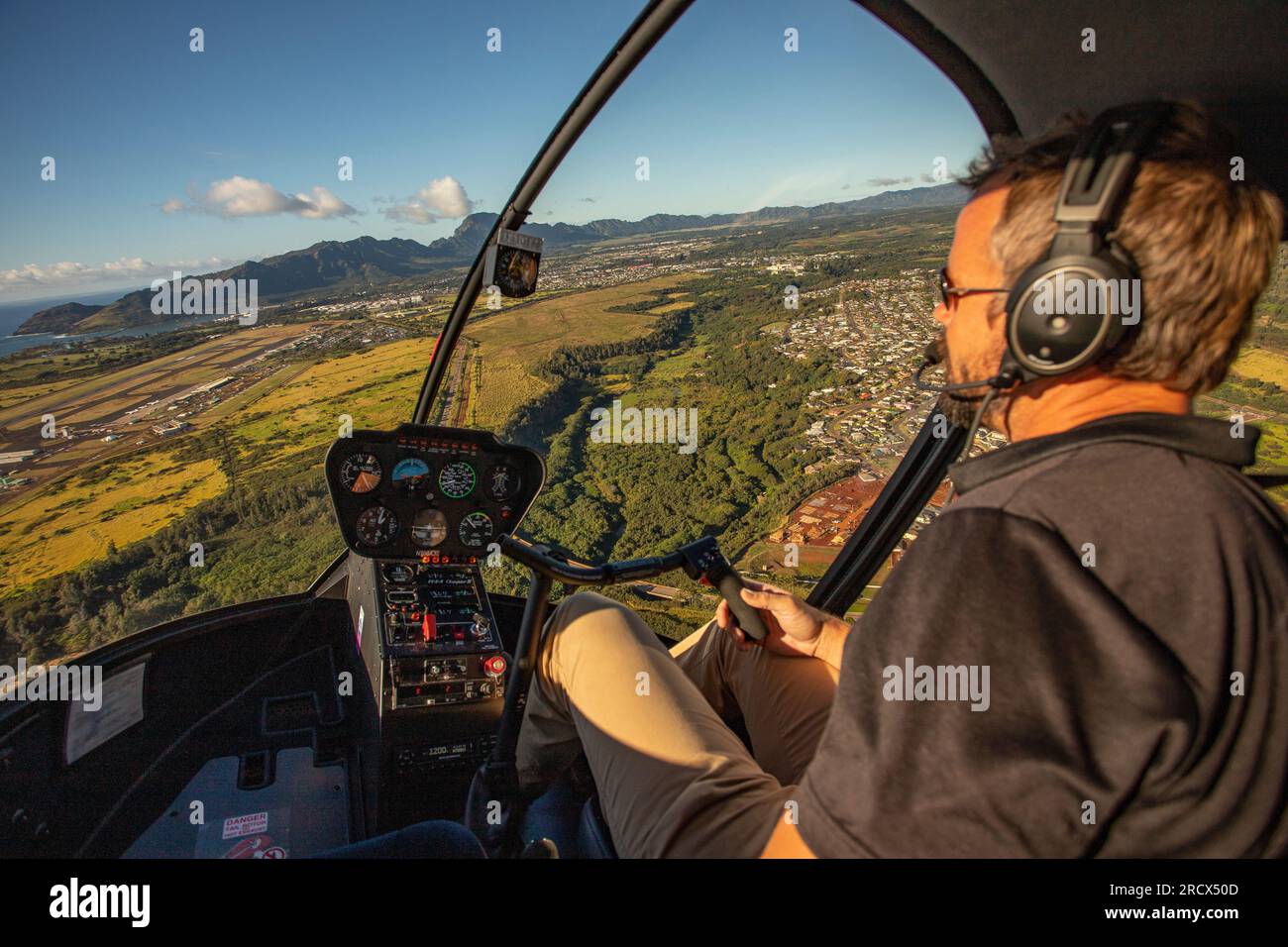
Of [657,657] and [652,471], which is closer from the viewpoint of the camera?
[657,657]

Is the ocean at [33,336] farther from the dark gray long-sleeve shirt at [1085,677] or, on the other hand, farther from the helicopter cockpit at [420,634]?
the dark gray long-sleeve shirt at [1085,677]

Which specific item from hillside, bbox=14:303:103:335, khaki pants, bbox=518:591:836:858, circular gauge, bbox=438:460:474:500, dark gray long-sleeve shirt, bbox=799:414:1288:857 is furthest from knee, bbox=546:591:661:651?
hillside, bbox=14:303:103:335

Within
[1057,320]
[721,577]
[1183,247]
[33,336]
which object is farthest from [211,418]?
[1183,247]

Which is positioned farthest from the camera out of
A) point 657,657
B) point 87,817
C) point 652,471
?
point 652,471

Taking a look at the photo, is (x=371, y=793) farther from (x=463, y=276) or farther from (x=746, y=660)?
(x=463, y=276)

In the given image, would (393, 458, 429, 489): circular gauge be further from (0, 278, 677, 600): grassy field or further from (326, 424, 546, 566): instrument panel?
(0, 278, 677, 600): grassy field

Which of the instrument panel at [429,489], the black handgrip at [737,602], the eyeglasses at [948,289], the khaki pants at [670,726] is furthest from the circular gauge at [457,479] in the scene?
the eyeglasses at [948,289]
